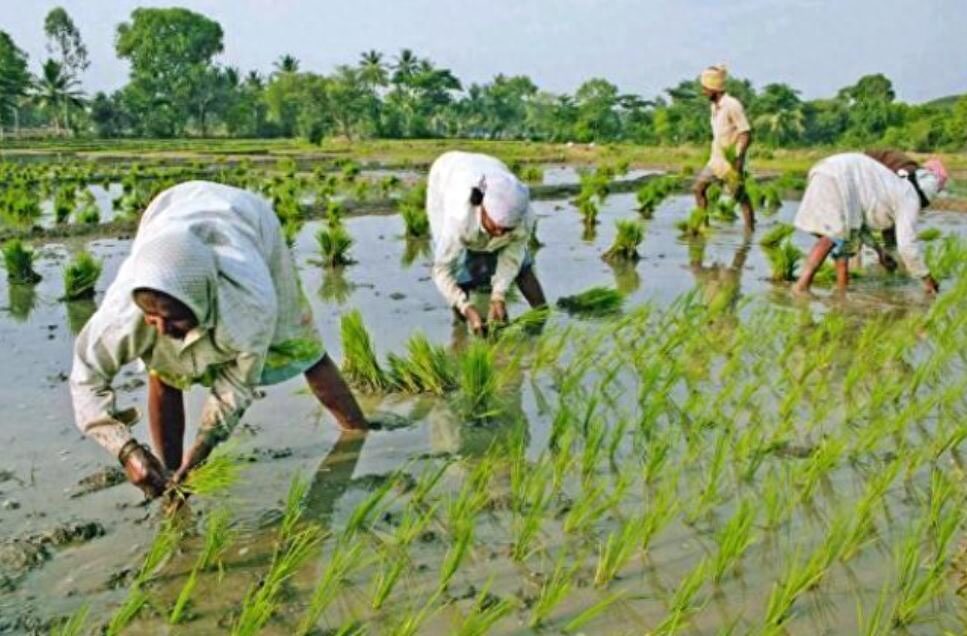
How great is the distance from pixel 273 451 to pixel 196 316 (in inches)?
42.6

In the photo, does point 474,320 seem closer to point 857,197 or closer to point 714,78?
point 857,197

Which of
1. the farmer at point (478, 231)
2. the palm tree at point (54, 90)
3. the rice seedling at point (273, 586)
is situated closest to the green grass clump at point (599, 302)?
the farmer at point (478, 231)

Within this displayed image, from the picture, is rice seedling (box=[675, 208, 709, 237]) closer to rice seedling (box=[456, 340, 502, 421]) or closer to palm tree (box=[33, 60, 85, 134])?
rice seedling (box=[456, 340, 502, 421])

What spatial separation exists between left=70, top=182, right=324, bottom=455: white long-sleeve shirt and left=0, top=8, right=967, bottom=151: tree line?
2842 cm

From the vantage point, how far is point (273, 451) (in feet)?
10.4

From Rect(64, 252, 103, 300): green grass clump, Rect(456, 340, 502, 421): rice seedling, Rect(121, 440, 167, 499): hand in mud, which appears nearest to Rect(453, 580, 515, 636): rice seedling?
Rect(121, 440, 167, 499): hand in mud

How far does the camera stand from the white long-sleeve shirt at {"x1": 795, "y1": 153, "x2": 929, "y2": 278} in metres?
5.15

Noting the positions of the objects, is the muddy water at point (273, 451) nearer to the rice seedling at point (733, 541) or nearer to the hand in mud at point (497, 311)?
the rice seedling at point (733, 541)

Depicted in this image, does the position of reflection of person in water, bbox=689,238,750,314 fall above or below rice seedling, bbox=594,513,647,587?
below

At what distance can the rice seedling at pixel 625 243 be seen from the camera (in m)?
7.06

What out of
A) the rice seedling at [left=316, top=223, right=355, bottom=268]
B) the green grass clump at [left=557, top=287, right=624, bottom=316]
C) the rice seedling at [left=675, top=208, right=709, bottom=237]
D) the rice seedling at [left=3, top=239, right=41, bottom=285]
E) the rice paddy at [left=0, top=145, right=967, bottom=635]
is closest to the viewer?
the rice paddy at [left=0, top=145, right=967, bottom=635]

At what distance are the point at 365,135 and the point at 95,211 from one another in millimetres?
33344

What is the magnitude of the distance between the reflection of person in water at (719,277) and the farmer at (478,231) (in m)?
1.16

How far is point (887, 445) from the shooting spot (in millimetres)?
3088
